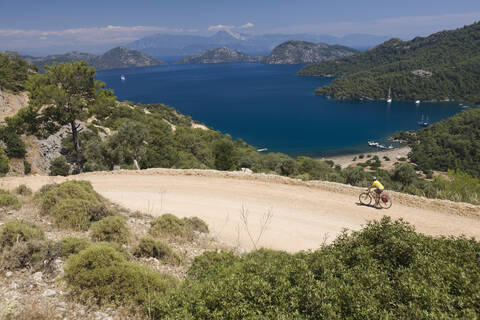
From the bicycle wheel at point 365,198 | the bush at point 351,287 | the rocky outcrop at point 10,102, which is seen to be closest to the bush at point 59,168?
the rocky outcrop at point 10,102

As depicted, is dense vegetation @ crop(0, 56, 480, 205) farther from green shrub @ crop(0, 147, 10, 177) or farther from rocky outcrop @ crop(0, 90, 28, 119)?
rocky outcrop @ crop(0, 90, 28, 119)

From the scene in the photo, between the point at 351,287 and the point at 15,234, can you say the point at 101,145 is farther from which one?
the point at 351,287

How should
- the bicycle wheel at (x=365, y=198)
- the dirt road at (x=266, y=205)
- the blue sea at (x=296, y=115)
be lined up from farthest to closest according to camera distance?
the blue sea at (x=296, y=115), the bicycle wheel at (x=365, y=198), the dirt road at (x=266, y=205)

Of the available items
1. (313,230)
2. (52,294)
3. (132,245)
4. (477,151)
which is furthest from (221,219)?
(477,151)

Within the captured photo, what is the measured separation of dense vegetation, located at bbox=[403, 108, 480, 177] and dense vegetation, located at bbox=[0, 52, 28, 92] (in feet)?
274

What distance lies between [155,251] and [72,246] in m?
2.19

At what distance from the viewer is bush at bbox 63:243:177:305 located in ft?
18.7

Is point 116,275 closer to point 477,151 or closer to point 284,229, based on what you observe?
point 284,229

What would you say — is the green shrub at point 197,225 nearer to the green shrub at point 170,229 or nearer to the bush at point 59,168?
Result: the green shrub at point 170,229

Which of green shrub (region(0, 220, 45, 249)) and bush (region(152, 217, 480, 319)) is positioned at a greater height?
bush (region(152, 217, 480, 319))

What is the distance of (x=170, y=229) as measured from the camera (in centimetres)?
1036

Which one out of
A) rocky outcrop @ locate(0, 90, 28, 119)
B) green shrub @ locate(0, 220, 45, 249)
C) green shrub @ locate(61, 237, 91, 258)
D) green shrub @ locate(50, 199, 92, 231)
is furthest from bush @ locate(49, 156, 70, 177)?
green shrub @ locate(61, 237, 91, 258)

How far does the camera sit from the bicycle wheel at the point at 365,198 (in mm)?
14093

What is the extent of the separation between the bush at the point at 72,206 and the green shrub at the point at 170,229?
1933mm
